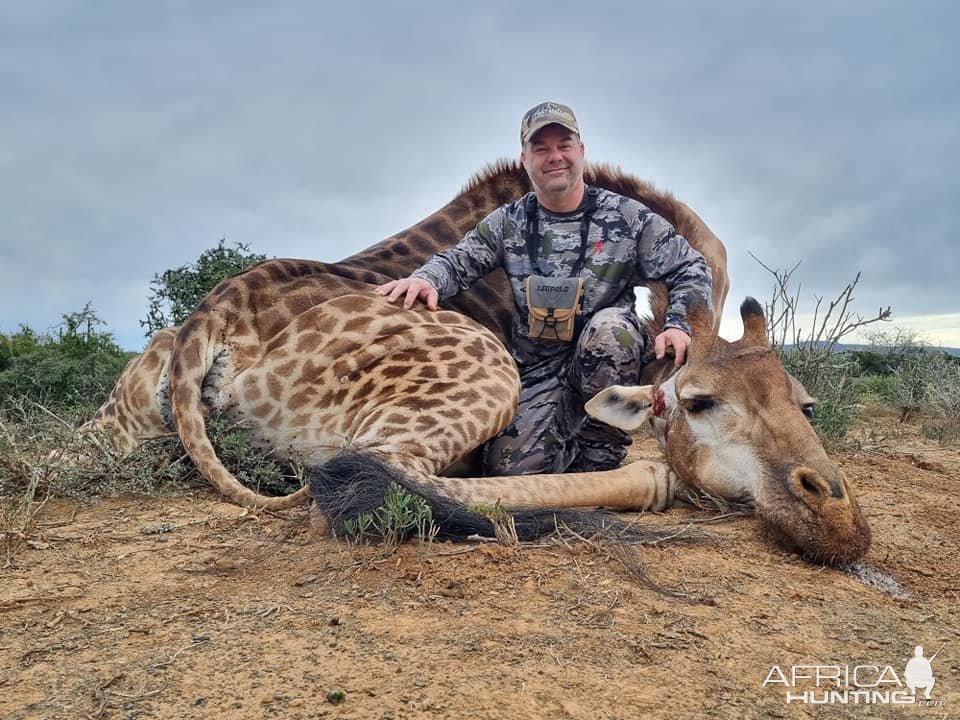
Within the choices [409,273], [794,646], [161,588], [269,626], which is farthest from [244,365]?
[794,646]

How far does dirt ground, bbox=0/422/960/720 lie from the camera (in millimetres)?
2143

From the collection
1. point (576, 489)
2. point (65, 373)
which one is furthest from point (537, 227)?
point (65, 373)

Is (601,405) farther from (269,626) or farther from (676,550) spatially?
(269,626)

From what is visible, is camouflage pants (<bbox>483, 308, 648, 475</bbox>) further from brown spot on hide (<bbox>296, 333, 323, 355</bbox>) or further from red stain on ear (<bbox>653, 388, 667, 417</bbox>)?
brown spot on hide (<bbox>296, 333, 323, 355</bbox>)

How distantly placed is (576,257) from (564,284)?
11.7 inches

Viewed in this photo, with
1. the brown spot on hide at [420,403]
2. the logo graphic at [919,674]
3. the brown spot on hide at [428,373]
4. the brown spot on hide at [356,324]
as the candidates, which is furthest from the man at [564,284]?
the logo graphic at [919,674]

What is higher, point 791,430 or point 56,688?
point 791,430

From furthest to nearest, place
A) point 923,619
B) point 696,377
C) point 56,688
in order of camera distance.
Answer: point 696,377 → point 923,619 → point 56,688

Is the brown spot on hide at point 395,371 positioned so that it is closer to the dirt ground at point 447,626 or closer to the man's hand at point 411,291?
the man's hand at point 411,291

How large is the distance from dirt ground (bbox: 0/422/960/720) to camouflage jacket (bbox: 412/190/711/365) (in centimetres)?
216

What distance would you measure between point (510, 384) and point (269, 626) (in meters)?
2.47

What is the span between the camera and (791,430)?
3803 millimetres

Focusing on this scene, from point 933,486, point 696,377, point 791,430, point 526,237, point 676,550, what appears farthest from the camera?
point 526,237

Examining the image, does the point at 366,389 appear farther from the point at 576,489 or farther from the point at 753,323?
the point at 753,323
